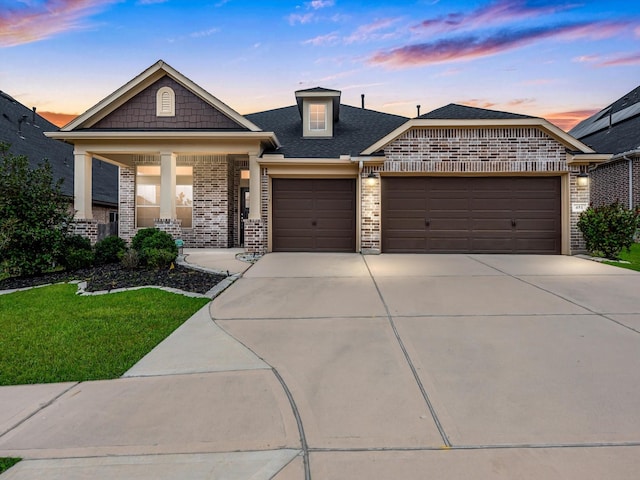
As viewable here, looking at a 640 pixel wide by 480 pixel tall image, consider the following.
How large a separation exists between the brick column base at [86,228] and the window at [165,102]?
4087mm

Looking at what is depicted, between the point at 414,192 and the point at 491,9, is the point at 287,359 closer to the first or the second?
the point at 414,192

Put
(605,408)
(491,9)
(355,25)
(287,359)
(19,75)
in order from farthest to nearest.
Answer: (19,75)
(355,25)
(491,9)
(287,359)
(605,408)

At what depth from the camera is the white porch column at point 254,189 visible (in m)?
11.2

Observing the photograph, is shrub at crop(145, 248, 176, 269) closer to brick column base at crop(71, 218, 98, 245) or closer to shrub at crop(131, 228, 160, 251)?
shrub at crop(131, 228, 160, 251)

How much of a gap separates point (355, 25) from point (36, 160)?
1584 cm

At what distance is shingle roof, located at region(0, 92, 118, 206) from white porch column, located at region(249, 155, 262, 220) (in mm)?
11171

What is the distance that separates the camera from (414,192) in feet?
38.2

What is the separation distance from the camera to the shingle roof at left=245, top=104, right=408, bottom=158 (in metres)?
12.2

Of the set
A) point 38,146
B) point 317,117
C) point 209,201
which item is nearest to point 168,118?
point 209,201

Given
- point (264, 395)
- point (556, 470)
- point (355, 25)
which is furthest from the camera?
point (355, 25)

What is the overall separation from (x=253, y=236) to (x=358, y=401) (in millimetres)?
8621

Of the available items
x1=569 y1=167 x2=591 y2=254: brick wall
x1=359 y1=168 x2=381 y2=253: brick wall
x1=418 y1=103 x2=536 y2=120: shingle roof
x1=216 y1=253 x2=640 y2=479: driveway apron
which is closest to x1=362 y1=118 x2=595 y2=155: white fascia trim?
x1=418 y1=103 x2=536 y2=120: shingle roof

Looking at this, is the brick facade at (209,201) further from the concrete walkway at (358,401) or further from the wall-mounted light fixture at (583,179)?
the wall-mounted light fixture at (583,179)

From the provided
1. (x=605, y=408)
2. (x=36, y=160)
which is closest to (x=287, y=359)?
(x=605, y=408)
